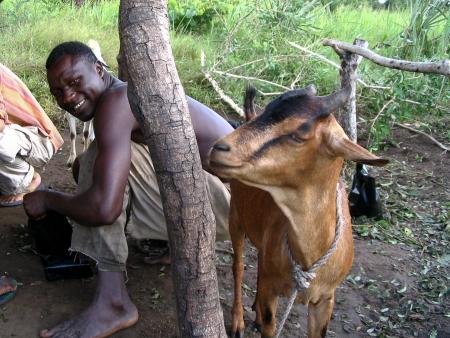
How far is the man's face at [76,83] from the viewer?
3043 millimetres

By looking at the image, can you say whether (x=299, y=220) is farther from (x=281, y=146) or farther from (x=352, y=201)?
(x=352, y=201)

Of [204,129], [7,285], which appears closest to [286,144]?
[204,129]

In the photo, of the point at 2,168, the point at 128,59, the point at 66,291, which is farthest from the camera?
the point at 2,168

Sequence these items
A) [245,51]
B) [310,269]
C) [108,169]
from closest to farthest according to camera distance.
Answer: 1. [310,269]
2. [108,169]
3. [245,51]

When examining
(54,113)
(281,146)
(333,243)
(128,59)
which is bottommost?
(54,113)

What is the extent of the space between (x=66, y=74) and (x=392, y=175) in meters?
3.61

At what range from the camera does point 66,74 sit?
304cm

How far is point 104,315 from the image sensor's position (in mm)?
2961

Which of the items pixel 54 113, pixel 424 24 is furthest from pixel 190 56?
pixel 424 24

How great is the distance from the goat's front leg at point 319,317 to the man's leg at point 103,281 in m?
0.95

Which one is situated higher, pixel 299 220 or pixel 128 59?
pixel 128 59

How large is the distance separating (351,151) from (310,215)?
15.8 inches

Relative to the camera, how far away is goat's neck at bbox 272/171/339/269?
7.68 feet

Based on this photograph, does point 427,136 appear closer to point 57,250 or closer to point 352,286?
point 352,286
